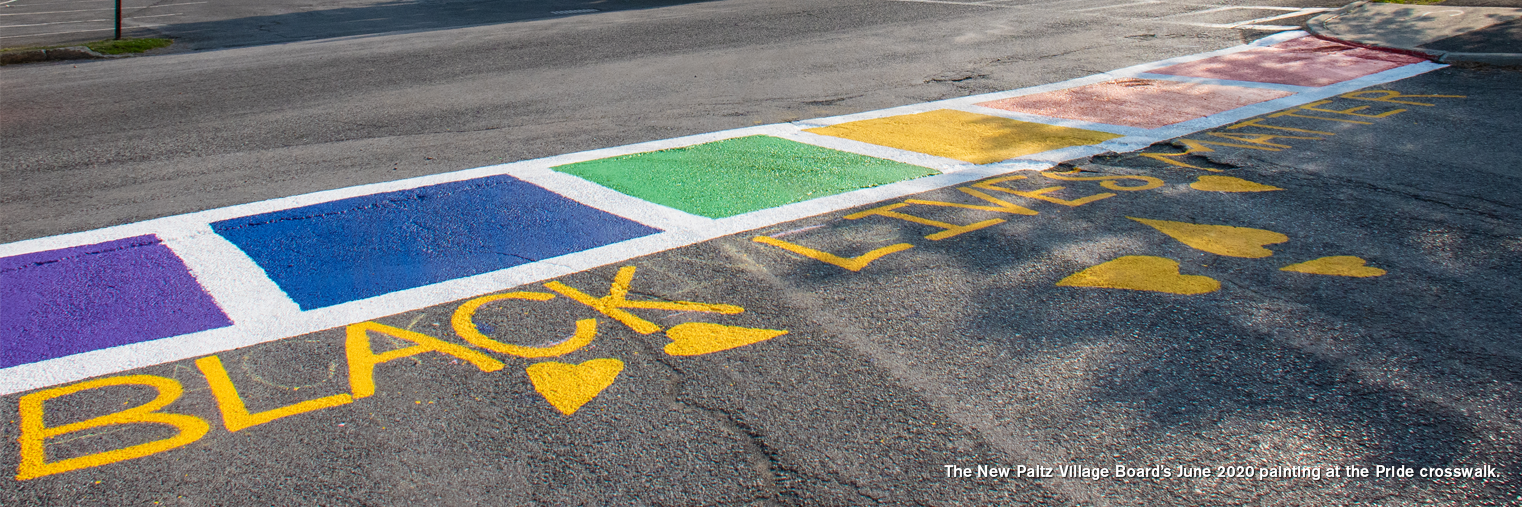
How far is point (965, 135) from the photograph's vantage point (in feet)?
24.0

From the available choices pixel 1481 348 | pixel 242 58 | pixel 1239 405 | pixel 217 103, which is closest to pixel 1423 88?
pixel 1481 348

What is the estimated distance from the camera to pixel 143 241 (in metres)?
5.07

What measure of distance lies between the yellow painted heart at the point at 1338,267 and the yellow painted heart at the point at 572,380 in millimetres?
3067

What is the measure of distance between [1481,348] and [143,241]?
6080 mm

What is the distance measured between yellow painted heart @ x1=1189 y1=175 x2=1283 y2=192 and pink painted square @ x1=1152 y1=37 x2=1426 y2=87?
161 inches

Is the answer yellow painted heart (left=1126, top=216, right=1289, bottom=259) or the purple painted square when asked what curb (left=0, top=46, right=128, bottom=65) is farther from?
yellow painted heart (left=1126, top=216, right=1289, bottom=259)

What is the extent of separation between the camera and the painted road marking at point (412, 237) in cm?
387

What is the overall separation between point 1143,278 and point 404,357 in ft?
10.2

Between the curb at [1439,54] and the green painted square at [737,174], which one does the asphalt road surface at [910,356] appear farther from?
the curb at [1439,54]

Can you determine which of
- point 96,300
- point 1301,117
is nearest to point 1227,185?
point 1301,117

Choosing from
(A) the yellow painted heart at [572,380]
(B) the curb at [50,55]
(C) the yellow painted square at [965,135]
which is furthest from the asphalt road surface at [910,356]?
(B) the curb at [50,55]

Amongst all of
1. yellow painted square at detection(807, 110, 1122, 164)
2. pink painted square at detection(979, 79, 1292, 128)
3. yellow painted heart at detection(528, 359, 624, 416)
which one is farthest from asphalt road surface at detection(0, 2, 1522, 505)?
pink painted square at detection(979, 79, 1292, 128)

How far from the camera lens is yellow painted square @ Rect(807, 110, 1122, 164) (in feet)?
22.4

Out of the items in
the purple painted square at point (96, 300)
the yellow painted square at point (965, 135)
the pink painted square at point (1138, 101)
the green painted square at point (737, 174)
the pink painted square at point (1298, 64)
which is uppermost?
the pink painted square at point (1298, 64)
